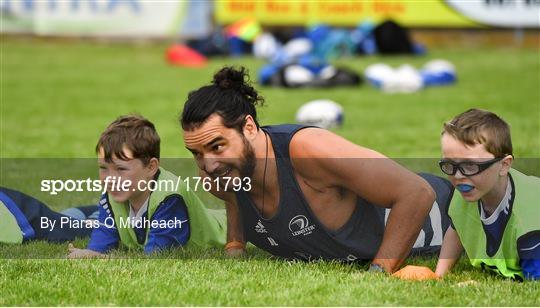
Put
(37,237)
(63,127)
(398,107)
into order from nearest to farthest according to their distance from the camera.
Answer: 1. (37,237)
2. (63,127)
3. (398,107)

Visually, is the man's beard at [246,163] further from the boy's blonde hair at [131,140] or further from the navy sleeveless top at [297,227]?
the boy's blonde hair at [131,140]

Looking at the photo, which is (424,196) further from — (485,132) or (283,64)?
(283,64)

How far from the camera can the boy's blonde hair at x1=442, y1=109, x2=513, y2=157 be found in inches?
193

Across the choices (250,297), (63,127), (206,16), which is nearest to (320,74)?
(63,127)

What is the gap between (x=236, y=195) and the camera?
5301 mm

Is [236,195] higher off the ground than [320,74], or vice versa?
[236,195]

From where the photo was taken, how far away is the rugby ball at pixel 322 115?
12.6 m

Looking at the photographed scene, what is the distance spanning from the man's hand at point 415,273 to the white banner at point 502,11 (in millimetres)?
20075

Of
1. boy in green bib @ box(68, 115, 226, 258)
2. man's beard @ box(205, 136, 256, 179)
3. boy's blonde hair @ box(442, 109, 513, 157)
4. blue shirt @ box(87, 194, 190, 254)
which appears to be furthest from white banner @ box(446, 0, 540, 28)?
man's beard @ box(205, 136, 256, 179)

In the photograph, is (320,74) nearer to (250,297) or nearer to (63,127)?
(63,127)

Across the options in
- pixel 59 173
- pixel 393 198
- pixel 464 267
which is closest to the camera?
pixel 393 198

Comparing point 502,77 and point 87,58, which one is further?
point 87,58

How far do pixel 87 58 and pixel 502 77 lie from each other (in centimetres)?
884

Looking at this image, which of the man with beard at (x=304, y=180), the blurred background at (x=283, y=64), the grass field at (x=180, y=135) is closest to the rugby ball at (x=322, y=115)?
the blurred background at (x=283, y=64)
